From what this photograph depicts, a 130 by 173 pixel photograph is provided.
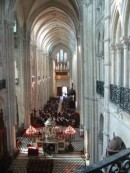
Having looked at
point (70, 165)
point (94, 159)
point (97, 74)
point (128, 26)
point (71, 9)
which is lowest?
point (70, 165)

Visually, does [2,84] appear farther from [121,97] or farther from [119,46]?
[121,97]

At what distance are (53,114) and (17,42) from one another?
1099 centimetres

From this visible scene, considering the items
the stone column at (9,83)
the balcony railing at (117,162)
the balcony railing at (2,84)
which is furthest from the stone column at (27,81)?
the balcony railing at (117,162)

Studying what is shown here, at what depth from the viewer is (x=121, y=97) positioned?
821 centimetres

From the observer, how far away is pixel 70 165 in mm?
17656

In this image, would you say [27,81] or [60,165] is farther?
[27,81]

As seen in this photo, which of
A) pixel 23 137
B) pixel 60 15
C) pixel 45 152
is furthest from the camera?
pixel 60 15

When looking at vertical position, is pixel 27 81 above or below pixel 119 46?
below

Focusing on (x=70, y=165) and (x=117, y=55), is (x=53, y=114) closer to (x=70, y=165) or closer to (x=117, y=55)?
(x=70, y=165)

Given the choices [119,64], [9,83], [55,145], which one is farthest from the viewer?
[55,145]

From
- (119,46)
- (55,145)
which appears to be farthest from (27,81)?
(119,46)

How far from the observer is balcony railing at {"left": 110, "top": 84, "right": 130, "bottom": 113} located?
7460 millimetres

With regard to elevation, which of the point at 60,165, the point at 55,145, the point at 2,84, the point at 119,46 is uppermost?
the point at 119,46

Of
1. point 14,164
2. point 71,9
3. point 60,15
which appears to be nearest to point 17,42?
point 71,9
